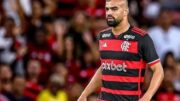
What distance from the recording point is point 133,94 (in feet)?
23.9

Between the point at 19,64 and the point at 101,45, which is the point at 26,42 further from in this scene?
the point at 101,45

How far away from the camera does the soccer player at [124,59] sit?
7250mm

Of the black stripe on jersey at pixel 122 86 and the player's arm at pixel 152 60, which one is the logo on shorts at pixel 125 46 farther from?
the black stripe on jersey at pixel 122 86

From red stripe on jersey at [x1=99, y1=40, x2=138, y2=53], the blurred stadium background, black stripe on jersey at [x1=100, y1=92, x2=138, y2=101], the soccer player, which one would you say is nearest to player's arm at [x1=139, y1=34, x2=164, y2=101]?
the soccer player

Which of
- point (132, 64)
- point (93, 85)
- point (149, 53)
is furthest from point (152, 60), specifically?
point (93, 85)

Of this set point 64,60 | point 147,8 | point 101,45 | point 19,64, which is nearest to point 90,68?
point 64,60

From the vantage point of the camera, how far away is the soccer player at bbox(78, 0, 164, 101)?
725cm

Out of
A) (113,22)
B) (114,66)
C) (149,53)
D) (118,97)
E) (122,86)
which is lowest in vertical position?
(118,97)

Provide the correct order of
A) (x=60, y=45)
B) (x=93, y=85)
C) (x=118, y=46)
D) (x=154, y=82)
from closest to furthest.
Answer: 1. (x=154, y=82)
2. (x=118, y=46)
3. (x=93, y=85)
4. (x=60, y=45)

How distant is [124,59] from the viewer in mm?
7332

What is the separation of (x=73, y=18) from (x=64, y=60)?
1.06 meters

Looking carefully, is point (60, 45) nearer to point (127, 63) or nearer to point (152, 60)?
point (127, 63)

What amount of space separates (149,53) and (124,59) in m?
0.28

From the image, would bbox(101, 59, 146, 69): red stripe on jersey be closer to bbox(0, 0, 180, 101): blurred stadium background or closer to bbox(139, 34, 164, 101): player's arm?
bbox(139, 34, 164, 101): player's arm
